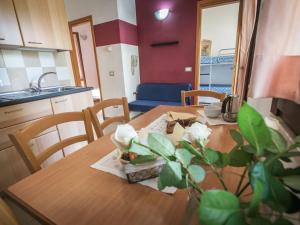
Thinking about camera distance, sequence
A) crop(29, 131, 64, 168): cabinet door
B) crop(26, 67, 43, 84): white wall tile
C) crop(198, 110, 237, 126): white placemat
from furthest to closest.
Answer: crop(26, 67, 43, 84): white wall tile → crop(29, 131, 64, 168): cabinet door → crop(198, 110, 237, 126): white placemat

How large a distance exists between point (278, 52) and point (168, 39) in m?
2.97

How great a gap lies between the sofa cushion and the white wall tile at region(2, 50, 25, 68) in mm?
2256

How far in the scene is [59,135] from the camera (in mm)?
1761

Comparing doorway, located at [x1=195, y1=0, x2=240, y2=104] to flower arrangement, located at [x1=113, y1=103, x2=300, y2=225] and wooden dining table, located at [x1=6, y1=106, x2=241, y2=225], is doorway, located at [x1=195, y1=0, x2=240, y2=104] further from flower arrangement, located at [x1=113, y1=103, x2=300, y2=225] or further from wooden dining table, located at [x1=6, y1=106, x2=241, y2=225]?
flower arrangement, located at [x1=113, y1=103, x2=300, y2=225]

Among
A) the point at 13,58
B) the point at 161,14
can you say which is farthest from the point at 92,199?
the point at 161,14

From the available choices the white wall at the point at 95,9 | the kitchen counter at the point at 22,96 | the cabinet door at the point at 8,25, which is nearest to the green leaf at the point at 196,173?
the kitchen counter at the point at 22,96

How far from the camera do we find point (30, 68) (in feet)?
6.31

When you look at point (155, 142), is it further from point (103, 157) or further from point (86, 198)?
point (103, 157)

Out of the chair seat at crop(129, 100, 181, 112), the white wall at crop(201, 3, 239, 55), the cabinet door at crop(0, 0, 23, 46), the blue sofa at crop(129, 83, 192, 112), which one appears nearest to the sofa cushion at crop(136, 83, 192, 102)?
the blue sofa at crop(129, 83, 192, 112)

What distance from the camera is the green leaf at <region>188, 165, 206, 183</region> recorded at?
255 millimetres

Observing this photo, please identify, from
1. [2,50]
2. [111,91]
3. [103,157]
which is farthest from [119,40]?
[103,157]

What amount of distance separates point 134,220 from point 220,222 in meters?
0.29

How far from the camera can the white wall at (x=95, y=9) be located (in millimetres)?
3021

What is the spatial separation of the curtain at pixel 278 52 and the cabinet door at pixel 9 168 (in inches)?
74.1
